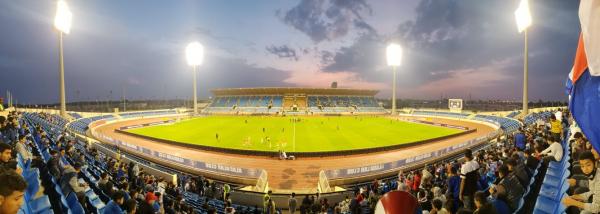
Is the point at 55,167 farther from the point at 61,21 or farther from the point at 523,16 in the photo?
the point at 523,16

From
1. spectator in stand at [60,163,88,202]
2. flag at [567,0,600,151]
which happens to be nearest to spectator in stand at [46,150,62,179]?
spectator in stand at [60,163,88,202]

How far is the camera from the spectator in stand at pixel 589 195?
11.3 feet

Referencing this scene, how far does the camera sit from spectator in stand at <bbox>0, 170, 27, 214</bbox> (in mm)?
2756

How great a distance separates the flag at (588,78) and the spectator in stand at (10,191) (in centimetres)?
518

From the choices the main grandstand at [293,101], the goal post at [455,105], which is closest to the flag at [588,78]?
the main grandstand at [293,101]

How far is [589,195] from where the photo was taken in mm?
3877

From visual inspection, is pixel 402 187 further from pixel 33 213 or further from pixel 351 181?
pixel 351 181

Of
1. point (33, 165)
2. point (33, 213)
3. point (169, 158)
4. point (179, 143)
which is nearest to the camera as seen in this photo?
point (33, 213)

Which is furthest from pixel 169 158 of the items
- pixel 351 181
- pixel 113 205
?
pixel 113 205

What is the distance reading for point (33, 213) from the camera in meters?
4.20

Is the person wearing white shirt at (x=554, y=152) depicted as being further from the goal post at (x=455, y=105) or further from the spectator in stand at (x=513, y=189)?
the goal post at (x=455, y=105)

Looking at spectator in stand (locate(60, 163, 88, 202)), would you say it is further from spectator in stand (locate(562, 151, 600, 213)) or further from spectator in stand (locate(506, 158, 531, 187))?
spectator in stand (locate(506, 158, 531, 187))

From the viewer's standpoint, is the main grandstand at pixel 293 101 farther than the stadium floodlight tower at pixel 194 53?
Yes

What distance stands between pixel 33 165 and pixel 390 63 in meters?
55.0
